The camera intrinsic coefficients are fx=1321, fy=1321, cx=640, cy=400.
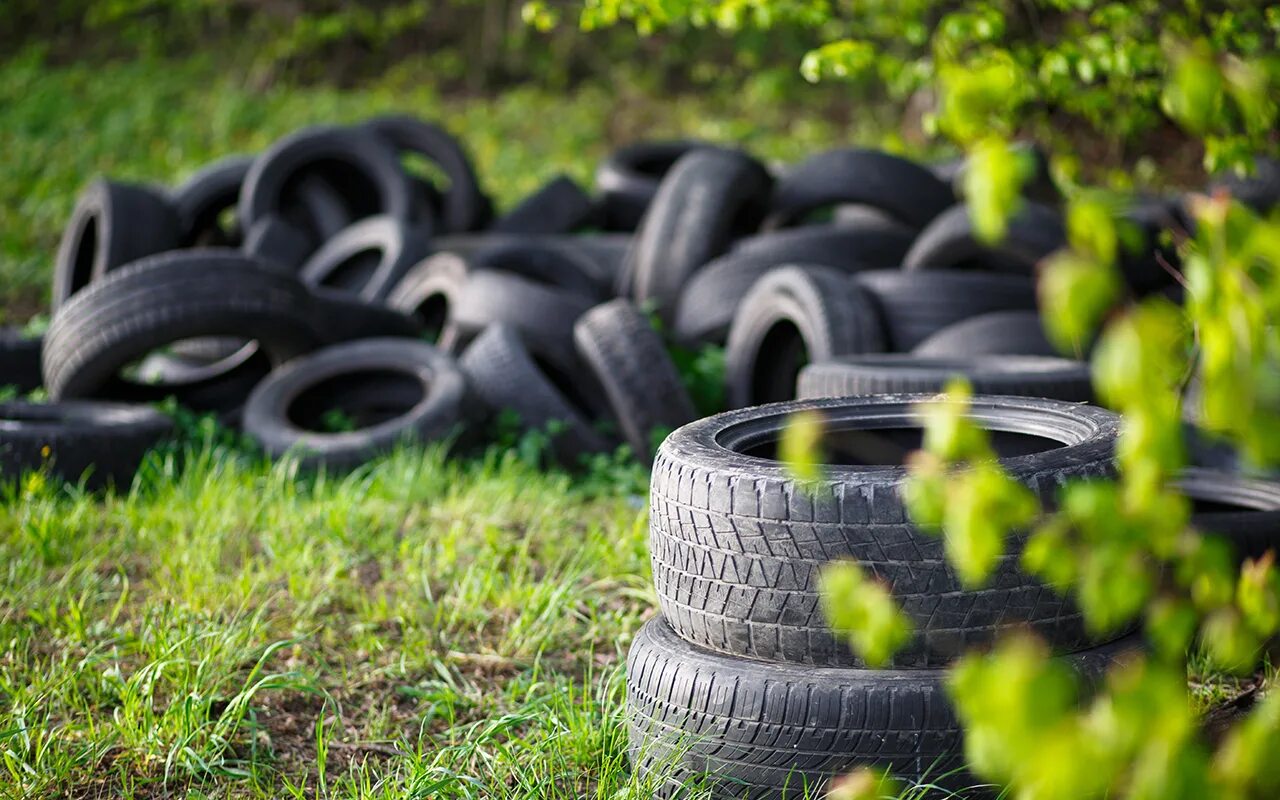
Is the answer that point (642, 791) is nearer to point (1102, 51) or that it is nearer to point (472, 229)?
point (1102, 51)

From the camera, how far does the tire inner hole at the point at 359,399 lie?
6.48 metres

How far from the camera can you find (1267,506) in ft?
13.5

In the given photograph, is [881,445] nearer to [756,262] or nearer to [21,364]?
[756,262]

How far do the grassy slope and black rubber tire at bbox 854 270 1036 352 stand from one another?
1.59 m

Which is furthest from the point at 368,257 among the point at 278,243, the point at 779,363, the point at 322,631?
the point at 322,631


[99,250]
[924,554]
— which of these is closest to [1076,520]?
[924,554]

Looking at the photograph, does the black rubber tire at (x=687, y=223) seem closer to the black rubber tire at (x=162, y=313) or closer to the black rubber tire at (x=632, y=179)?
the black rubber tire at (x=632, y=179)

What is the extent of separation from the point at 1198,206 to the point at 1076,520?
35 centimetres

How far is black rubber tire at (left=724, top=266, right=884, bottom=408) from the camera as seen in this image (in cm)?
579

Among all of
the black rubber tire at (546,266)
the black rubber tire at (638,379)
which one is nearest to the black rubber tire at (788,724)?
the black rubber tire at (638,379)

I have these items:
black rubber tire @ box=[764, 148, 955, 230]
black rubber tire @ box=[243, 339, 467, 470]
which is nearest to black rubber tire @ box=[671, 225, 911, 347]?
black rubber tire @ box=[764, 148, 955, 230]

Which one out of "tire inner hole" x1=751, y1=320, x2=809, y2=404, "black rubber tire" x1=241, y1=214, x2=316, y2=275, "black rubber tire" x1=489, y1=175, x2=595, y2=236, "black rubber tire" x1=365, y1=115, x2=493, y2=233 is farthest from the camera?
"black rubber tire" x1=365, y1=115, x2=493, y2=233

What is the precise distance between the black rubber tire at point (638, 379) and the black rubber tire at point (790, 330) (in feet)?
1.60

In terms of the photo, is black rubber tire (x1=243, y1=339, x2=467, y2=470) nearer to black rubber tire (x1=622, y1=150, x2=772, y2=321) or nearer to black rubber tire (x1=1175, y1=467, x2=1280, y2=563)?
black rubber tire (x1=622, y1=150, x2=772, y2=321)
